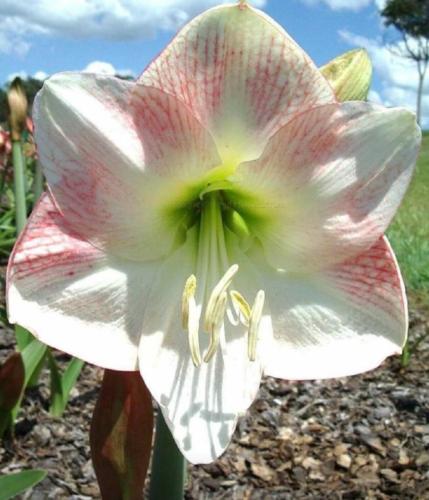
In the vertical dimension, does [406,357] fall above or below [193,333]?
below

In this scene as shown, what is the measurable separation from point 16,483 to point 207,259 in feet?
1.46

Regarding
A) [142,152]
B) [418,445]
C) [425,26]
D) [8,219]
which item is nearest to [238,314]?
[142,152]

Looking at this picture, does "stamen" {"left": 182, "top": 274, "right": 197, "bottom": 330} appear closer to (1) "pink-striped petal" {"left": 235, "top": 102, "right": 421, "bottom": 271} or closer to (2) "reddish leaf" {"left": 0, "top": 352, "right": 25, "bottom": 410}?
(1) "pink-striped petal" {"left": 235, "top": 102, "right": 421, "bottom": 271}

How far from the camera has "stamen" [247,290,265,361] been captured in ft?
2.28

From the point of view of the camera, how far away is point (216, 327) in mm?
704

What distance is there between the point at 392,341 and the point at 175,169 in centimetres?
28

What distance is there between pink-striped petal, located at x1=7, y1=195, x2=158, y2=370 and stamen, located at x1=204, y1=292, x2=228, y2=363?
7cm

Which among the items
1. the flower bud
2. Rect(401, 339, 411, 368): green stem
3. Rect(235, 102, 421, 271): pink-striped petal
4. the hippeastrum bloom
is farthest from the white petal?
Rect(401, 339, 411, 368): green stem

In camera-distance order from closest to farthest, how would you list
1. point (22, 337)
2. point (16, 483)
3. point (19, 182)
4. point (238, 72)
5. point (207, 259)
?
1. point (238, 72)
2. point (207, 259)
3. point (16, 483)
4. point (22, 337)
5. point (19, 182)

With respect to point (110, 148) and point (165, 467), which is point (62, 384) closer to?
point (165, 467)

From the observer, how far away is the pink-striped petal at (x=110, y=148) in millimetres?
656

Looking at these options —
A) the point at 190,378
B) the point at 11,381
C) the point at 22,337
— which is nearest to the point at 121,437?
the point at 190,378

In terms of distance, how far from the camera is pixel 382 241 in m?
0.72

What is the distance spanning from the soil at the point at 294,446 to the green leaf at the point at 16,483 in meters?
0.59
